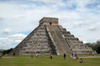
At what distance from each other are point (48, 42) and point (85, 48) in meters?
11.2

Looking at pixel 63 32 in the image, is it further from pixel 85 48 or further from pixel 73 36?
pixel 85 48

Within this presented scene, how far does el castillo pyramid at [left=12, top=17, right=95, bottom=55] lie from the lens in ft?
178

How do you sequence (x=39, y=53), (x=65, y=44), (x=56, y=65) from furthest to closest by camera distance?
1. (x=65, y=44)
2. (x=39, y=53)
3. (x=56, y=65)

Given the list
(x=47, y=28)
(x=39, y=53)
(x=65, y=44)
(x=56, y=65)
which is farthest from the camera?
(x=47, y=28)

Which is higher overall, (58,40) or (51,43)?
(58,40)

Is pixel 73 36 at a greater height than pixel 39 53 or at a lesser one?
greater

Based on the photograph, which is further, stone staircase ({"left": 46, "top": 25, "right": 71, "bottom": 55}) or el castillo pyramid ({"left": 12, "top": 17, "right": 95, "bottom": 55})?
stone staircase ({"left": 46, "top": 25, "right": 71, "bottom": 55})

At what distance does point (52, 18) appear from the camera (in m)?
67.3

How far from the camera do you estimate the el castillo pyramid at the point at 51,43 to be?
54.3 meters

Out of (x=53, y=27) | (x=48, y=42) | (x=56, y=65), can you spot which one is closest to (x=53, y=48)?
(x=48, y=42)

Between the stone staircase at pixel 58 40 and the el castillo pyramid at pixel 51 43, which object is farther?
the stone staircase at pixel 58 40

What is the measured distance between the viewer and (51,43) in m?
58.0

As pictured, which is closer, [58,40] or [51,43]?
[51,43]

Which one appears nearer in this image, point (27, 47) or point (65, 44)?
point (27, 47)
